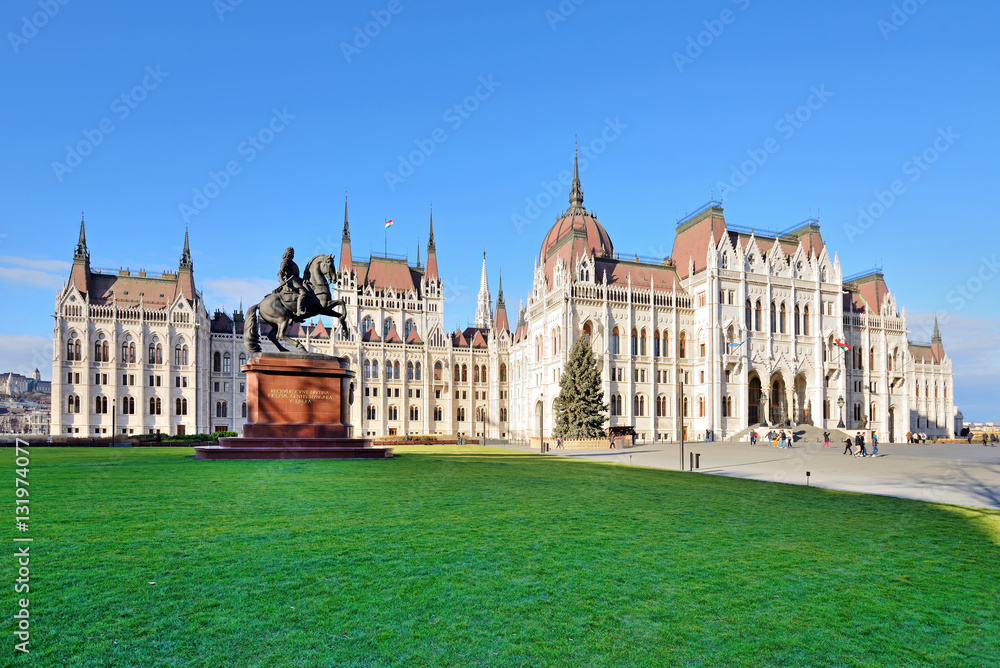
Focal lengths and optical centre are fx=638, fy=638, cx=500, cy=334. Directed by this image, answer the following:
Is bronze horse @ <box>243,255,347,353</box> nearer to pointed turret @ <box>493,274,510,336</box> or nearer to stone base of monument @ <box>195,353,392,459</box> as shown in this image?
stone base of monument @ <box>195,353,392,459</box>

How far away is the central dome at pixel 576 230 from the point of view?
7906 cm

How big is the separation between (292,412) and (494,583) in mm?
21389

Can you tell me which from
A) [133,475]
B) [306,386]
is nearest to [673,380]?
[306,386]

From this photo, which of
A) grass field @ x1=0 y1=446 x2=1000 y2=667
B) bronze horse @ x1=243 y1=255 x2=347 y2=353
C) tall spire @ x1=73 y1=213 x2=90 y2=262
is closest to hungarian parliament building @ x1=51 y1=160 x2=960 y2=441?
tall spire @ x1=73 y1=213 x2=90 y2=262

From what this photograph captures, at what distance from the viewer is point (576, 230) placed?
2968 inches

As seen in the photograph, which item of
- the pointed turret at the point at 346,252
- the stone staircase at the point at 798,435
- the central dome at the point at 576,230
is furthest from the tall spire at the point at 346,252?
the stone staircase at the point at 798,435

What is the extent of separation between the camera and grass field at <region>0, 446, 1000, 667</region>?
5.80 meters

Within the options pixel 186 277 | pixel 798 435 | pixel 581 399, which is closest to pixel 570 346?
pixel 581 399

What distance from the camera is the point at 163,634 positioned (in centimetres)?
584

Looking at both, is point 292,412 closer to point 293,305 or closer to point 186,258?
point 293,305

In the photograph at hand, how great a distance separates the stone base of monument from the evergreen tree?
31971 millimetres

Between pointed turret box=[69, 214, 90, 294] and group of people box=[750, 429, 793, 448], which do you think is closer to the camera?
group of people box=[750, 429, 793, 448]

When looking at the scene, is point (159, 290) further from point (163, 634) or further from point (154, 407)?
point (163, 634)

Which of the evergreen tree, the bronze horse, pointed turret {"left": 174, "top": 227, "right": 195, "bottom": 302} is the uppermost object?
pointed turret {"left": 174, "top": 227, "right": 195, "bottom": 302}
